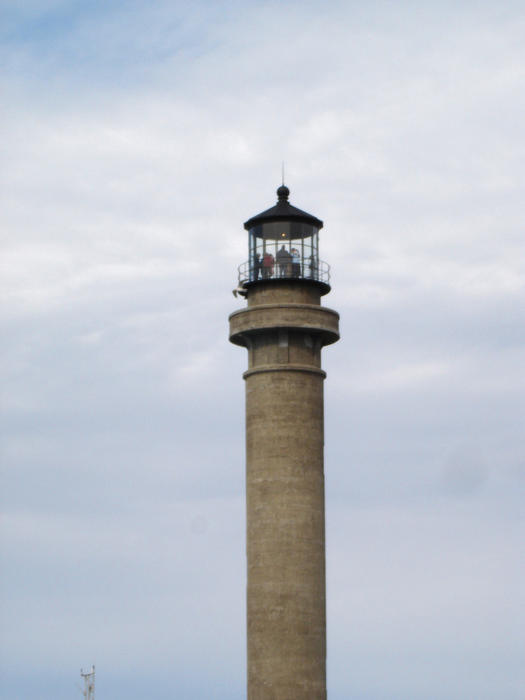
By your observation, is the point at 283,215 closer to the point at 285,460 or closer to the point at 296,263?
the point at 296,263

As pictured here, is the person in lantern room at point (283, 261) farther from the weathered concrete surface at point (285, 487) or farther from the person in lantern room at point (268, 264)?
the weathered concrete surface at point (285, 487)

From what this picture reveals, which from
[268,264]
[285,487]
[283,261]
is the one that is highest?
[283,261]

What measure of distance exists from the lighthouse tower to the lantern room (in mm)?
53

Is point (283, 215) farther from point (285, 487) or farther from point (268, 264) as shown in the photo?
point (285, 487)

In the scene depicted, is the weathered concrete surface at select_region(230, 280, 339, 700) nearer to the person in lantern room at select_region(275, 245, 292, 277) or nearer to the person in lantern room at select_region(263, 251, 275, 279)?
the person in lantern room at select_region(263, 251, 275, 279)

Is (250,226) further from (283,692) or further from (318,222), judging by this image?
(283,692)

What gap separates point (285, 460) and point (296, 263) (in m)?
11.0

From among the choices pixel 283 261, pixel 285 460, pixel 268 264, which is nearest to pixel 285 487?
pixel 285 460

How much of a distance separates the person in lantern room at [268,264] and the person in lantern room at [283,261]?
13.3 inches

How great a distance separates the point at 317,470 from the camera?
7988 cm

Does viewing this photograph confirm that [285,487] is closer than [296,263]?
Yes

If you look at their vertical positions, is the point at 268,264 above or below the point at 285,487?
above

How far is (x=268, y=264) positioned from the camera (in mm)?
83250

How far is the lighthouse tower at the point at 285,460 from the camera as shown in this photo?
77.2 meters
